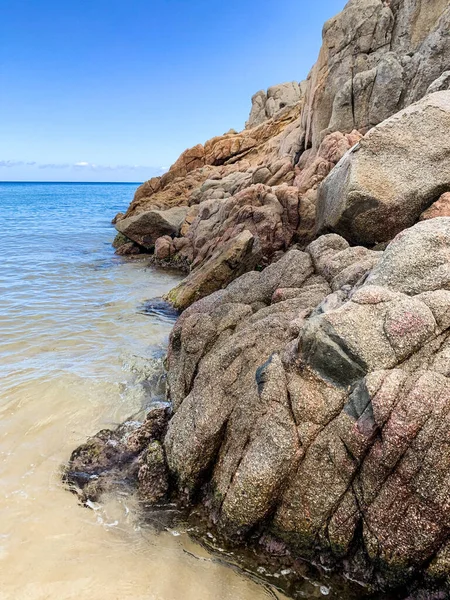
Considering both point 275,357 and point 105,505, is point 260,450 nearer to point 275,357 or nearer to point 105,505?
point 275,357

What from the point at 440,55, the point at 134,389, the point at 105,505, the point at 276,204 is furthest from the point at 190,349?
the point at 440,55

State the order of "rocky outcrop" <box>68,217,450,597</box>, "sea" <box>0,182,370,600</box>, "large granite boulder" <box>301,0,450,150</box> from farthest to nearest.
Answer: "large granite boulder" <box>301,0,450,150</box>
"sea" <box>0,182,370,600</box>
"rocky outcrop" <box>68,217,450,597</box>

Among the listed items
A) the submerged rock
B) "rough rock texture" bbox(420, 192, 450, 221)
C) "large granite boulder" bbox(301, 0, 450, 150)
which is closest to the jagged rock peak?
"large granite boulder" bbox(301, 0, 450, 150)

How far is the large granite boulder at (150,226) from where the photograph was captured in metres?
30.9

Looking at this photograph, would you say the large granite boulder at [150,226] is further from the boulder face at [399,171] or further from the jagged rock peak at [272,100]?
the jagged rock peak at [272,100]

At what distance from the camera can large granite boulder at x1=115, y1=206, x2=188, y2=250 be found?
3086 centimetres

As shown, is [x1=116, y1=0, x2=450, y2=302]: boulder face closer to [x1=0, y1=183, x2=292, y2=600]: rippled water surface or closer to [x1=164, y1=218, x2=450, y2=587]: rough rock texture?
[x1=164, y1=218, x2=450, y2=587]: rough rock texture

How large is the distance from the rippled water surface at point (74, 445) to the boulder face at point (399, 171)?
26.3 feet

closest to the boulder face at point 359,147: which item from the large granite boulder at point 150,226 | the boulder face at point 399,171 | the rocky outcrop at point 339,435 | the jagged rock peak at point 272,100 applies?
the boulder face at point 399,171

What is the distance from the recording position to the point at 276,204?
18.8m

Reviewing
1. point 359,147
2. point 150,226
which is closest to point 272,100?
point 150,226

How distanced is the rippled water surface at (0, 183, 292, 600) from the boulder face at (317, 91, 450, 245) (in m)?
8.03

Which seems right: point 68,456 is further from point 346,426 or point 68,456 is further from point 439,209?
point 439,209

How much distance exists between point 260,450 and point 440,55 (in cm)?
2148
